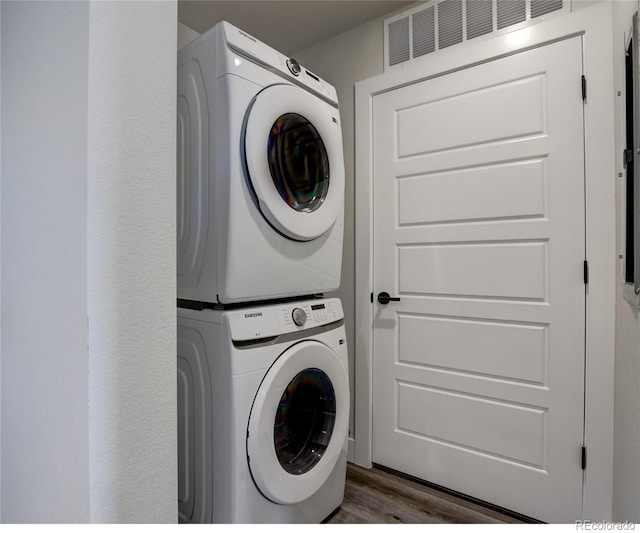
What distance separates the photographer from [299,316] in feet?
4.65

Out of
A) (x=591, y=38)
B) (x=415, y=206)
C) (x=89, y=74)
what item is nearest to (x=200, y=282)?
(x=89, y=74)

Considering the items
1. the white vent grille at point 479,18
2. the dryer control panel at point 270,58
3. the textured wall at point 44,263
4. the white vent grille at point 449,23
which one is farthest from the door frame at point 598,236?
the textured wall at point 44,263

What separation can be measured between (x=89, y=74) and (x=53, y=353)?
543mm

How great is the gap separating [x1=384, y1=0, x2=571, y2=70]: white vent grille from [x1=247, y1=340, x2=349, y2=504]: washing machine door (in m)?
1.61

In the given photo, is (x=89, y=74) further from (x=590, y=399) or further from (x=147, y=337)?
(x=590, y=399)

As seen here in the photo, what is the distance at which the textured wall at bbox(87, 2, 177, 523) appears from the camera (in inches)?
26.7

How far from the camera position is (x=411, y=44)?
6.54 feet

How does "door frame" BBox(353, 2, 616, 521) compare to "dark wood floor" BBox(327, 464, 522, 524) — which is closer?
"door frame" BBox(353, 2, 616, 521)

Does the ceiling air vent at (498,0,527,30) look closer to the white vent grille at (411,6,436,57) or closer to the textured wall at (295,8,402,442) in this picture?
the white vent grille at (411,6,436,57)

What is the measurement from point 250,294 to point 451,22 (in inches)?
65.9

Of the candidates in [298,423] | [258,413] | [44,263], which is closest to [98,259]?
[44,263]

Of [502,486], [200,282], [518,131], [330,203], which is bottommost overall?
[502,486]

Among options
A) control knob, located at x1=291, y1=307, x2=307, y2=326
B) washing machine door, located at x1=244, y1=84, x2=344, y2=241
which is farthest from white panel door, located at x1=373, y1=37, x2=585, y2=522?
control knob, located at x1=291, y1=307, x2=307, y2=326

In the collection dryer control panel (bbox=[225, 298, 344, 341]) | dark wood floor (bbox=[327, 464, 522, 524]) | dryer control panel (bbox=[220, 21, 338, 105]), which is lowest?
dark wood floor (bbox=[327, 464, 522, 524])
